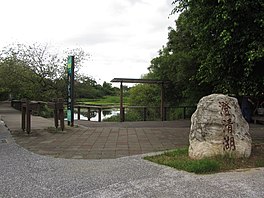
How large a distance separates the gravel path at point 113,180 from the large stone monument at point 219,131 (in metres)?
0.72

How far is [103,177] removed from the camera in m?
4.56

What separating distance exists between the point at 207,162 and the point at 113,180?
1706mm

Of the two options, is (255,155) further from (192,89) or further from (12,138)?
(192,89)

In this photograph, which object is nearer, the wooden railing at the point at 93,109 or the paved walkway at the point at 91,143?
the paved walkway at the point at 91,143

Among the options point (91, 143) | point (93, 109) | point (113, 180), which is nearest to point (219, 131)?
point (113, 180)

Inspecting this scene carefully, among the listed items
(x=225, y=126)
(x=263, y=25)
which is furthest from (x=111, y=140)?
(x=263, y=25)

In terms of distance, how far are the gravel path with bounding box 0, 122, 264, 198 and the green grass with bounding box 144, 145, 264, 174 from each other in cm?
19

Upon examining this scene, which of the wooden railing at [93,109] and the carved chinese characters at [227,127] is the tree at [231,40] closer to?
the carved chinese characters at [227,127]

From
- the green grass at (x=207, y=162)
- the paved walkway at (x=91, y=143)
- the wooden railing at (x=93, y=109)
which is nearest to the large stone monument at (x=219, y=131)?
the green grass at (x=207, y=162)

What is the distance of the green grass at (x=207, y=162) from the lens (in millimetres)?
4863

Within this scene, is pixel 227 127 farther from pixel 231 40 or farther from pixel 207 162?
pixel 231 40

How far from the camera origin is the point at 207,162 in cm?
502

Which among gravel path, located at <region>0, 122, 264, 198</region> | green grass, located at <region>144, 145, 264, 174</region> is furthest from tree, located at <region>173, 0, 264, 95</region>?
gravel path, located at <region>0, 122, 264, 198</region>

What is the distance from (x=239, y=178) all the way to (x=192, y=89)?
11633 mm
